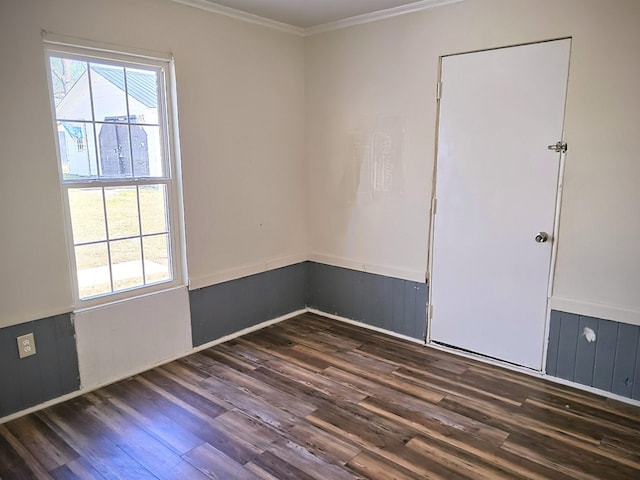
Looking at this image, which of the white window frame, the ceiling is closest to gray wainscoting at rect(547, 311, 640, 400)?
the ceiling

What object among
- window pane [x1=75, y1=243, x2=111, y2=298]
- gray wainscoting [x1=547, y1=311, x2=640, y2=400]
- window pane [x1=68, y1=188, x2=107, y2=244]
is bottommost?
gray wainscoting [x1=547, y1=311, x2=640, y2=400]

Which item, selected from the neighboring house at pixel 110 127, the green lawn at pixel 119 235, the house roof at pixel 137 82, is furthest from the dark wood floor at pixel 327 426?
the house roof at pixel 137 82

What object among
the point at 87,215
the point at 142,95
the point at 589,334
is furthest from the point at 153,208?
the point at 589,334

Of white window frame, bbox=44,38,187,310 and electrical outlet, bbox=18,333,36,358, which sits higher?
white window frame, bbox=44,38,187,310

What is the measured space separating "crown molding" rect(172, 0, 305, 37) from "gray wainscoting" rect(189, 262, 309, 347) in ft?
6.63

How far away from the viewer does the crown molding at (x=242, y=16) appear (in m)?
3.14

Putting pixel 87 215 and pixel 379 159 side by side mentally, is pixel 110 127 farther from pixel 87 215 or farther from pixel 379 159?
pixel 379 159

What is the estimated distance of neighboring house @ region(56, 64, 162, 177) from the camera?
269 cm

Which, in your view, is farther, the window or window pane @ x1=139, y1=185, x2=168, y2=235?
window pane @ x1=139, y1=185, x2=168, y2=235

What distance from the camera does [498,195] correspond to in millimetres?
3080

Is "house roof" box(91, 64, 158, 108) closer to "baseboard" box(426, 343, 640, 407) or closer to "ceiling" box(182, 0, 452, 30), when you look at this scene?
"ceiling" box(182, 0, 452, 30)

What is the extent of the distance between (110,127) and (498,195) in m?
2.57

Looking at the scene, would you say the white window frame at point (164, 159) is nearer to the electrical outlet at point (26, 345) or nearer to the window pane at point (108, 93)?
the window pane at point (108, 93)

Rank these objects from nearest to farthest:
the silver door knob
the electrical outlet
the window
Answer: the electrical outlet, the window, the silver door knob
